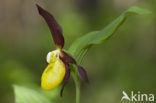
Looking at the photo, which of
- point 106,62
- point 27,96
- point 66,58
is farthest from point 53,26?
point 106,62

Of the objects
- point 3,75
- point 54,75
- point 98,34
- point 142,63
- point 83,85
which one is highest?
point 98,34

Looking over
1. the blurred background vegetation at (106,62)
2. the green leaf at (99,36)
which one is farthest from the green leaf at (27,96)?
the blurred background vegetation at (106,62)

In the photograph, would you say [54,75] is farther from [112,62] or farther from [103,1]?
[103,1]

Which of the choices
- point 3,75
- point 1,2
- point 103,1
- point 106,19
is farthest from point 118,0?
point 1,2

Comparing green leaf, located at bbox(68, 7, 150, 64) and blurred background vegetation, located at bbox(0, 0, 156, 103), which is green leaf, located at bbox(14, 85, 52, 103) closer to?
green leaf, located at bbox(68, 7, 150, 64)

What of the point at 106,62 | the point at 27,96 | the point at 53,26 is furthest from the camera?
the point at 106,62

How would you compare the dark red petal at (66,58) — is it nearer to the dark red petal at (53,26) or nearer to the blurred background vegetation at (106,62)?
the dark red petal at (53,26)

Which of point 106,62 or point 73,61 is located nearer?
point 73,61

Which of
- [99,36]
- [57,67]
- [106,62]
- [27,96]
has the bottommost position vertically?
[106,62]

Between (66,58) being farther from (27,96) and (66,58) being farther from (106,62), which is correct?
(106,62)
